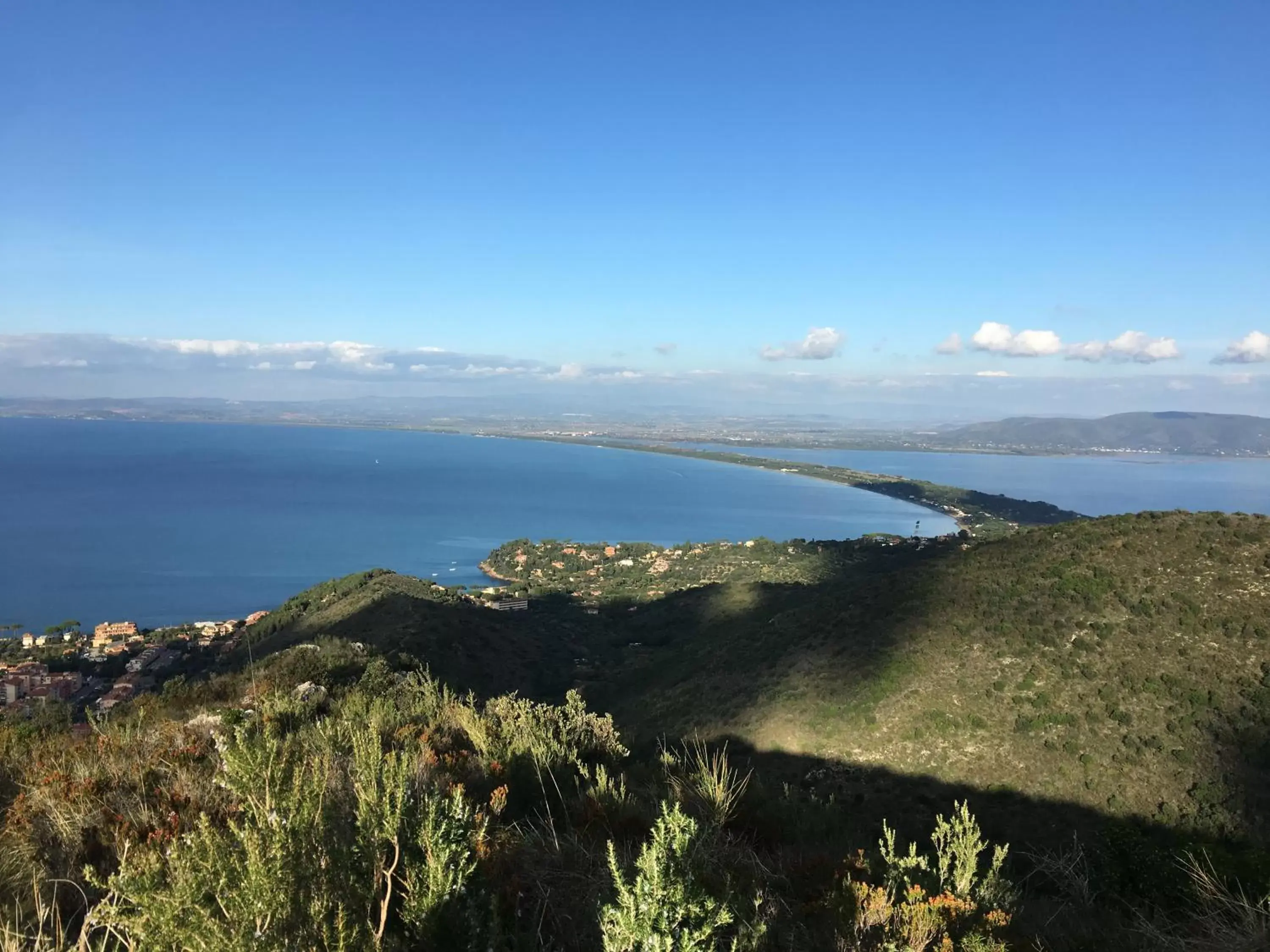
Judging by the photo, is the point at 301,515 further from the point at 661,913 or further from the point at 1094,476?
the point at 1094,476

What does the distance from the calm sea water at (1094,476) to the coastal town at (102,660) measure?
86.3 m

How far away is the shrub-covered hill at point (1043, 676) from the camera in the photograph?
1337 cm

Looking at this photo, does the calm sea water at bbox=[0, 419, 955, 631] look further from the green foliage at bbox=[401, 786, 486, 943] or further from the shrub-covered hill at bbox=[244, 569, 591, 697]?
the green foliage at bbox=[401, 786, 486, 943]

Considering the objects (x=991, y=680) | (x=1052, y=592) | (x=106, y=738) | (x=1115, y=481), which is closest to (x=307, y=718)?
(x=106, y=738)

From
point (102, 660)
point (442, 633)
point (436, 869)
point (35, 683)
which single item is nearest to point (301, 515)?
point (102, 660)

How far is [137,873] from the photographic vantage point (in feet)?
8.09

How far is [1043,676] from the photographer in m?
16.1

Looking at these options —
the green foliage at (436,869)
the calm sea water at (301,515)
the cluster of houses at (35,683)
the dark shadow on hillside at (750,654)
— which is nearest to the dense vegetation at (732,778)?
the green foliage at (436,869)

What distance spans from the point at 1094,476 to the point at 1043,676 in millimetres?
160472

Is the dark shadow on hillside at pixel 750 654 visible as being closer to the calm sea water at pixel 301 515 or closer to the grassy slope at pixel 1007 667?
the grassy slope at pixel 1007 667

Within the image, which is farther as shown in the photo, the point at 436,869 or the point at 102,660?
the point at 102,660

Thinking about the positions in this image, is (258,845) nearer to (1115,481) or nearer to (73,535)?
(73,535)

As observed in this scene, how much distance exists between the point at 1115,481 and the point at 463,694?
15809 centimetres

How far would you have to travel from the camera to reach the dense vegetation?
2.97 m
